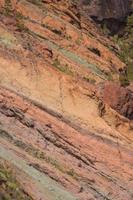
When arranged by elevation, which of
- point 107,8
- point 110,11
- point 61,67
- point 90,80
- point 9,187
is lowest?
point 110,11

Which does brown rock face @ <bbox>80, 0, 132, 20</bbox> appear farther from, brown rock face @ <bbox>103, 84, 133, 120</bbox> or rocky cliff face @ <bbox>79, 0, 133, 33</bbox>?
brown rock face @ <bbox>103, 84, 133, 120</bbox>

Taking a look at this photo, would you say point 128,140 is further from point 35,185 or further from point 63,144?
point 35,185

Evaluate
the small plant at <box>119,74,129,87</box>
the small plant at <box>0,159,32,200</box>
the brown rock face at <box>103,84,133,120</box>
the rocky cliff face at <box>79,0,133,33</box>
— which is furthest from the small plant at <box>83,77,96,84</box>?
the rocky cliff face at <box>79,0,133,33</box>

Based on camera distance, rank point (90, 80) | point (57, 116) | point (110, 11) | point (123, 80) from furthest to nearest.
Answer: point (110, 11)
point (123, 80)
point (90, 80)
point (57, 116)

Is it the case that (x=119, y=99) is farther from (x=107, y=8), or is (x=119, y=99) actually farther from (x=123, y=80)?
(x=107, y=8)

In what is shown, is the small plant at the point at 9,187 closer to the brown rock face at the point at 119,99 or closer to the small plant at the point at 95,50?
the brown rock face at the point at 119,99

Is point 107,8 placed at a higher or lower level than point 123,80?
lower

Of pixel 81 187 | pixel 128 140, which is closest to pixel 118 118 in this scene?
pixel 128 140

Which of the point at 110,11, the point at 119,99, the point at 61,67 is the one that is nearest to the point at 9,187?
the point at 61,67
